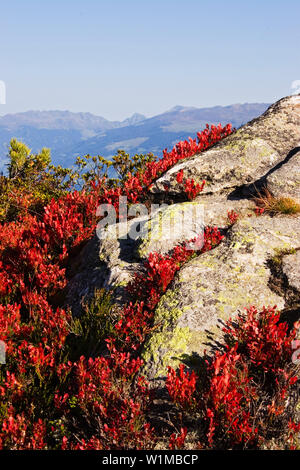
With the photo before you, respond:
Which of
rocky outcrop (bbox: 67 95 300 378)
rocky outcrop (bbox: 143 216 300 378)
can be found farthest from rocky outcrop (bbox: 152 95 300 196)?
rocky outcrop (bbox: 143 216 300 378)

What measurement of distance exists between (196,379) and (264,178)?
17.4 ft

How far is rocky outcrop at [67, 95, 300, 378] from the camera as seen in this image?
472 centimetres

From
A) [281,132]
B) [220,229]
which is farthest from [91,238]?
[281,132]

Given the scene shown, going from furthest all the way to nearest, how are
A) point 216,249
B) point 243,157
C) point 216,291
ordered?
point 243,157 → point 216,249 → point 216,291

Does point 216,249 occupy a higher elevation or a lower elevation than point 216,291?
higher

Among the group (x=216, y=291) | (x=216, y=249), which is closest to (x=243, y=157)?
(x=216, y=249)

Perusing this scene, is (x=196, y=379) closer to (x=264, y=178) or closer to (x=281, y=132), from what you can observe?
(x=264, y=178)

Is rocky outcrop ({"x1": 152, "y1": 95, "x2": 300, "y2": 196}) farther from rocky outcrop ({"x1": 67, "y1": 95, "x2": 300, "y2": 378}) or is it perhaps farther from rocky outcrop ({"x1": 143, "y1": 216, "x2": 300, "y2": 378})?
rocky outcrop ({"x1": 143, "y1": 216, "x2": 300, "y2": 378})

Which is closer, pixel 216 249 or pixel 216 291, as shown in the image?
pixel 216 291

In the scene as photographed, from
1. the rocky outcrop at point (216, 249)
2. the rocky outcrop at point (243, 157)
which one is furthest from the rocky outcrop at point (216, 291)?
the rocky outcrop at point (243, 157)

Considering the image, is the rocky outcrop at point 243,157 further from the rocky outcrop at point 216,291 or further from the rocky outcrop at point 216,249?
the rocky outcrop at point 216,291

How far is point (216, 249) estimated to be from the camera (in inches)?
237

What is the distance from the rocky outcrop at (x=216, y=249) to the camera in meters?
4.72

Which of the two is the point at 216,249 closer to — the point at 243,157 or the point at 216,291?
the point at 216,291
